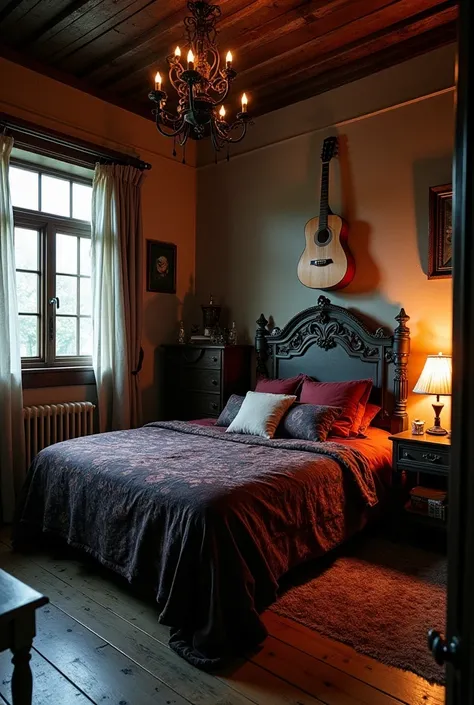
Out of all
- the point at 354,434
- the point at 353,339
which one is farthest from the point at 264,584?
the point at 353,339

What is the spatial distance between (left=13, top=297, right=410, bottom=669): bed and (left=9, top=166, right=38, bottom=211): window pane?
1873mm

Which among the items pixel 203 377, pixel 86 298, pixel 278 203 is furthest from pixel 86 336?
pixel 278 203

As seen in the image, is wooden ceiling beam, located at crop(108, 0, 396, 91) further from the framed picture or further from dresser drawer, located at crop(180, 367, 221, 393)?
dresser drawer, located at crop(180, 367, 221, 393)

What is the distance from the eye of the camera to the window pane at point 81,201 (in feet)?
13.1

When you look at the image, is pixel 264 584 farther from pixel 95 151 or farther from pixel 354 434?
pixel 95 151

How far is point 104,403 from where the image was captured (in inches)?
155

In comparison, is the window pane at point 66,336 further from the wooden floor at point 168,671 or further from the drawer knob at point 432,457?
the drawer knob at point 432,457

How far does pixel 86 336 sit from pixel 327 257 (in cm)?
202

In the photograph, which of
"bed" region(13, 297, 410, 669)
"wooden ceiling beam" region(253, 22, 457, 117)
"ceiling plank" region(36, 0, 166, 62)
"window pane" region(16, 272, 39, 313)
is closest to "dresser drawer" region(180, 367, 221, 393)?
"bed" region(13, 297, 410, 669)

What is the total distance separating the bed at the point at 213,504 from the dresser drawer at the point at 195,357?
2.31ft

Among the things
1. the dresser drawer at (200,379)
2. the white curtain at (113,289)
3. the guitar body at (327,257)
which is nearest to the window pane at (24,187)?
the white curtain at (113,289)

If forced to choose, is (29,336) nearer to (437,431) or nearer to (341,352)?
(341,352)

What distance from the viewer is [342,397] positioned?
10.9ft

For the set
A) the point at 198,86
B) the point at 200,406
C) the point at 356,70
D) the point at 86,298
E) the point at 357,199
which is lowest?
the point at 200,406
